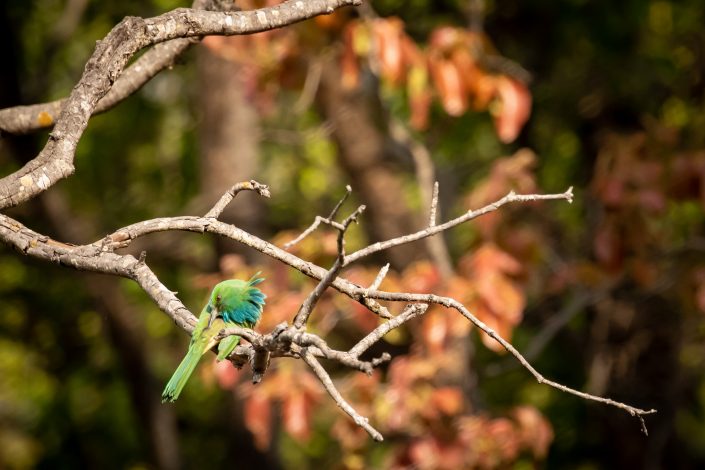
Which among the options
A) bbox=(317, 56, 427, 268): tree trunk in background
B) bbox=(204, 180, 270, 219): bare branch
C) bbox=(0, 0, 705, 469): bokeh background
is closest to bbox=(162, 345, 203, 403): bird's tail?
bbox=(204, 180, 270, 219): bare branch

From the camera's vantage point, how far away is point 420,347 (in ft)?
19.5

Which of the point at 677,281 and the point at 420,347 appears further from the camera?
the point at 677,281


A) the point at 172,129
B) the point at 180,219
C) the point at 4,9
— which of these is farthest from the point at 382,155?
the point at 180,219

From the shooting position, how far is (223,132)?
7566 millimetres

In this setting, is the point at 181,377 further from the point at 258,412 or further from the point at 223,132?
the point at 223,132

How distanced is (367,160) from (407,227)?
1.49 ft

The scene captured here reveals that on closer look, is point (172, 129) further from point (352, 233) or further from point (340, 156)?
point (340, 156)

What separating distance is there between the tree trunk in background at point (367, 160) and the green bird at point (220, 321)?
170 inches

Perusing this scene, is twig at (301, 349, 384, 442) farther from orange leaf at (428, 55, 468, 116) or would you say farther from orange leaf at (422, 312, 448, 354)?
orange leaf at (428, 55, 468, 116)

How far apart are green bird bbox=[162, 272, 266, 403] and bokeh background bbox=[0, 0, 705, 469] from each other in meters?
2.85

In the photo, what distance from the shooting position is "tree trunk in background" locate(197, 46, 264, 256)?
7500 mm

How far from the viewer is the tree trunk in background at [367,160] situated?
6.77 m

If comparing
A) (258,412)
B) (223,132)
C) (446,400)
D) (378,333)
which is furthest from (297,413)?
(378,333)

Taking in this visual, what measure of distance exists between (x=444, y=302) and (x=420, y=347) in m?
3.93
